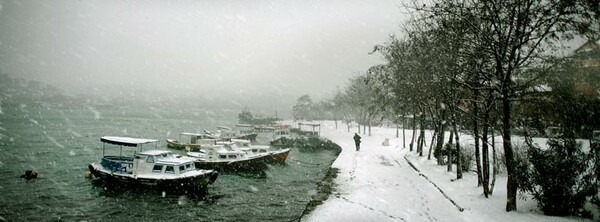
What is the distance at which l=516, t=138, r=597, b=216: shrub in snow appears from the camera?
10070mm

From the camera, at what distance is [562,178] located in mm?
10156

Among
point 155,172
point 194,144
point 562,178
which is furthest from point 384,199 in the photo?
point 194,144

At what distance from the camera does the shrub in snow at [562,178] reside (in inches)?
396

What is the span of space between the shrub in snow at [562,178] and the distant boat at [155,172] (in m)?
18.6

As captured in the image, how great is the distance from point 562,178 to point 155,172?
892 inches

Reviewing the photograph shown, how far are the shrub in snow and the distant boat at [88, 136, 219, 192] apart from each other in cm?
1862

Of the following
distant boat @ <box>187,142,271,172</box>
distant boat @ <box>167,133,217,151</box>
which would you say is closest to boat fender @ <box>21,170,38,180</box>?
distant boat @ <box>187,142,271,172</box>

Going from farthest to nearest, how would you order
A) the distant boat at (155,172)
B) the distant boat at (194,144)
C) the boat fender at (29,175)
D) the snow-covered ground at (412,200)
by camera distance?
1. the distant boat at (194,144)
2. the boat fender at (29,175)
3. the distant boat at (155,172)
4. the snow-covered ground at (412,200)

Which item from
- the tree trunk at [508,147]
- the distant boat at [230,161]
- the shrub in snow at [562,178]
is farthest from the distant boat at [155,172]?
the shrub in snow at [562,178]

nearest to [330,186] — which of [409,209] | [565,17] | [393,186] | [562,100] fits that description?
[393,186]

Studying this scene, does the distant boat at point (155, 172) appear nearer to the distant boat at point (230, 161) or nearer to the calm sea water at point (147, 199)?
the calm sea water at point (147, 199)

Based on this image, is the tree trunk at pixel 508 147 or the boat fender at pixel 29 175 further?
the boat fender at pixel 29 175

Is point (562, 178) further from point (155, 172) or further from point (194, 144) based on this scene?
point (194, 144)

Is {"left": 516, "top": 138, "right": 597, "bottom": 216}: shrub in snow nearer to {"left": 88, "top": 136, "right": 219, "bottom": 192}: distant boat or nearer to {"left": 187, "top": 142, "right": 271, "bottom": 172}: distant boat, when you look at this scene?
{"left": 88, "top": 136, "right": 219, "bottom": 192}: distant boat
